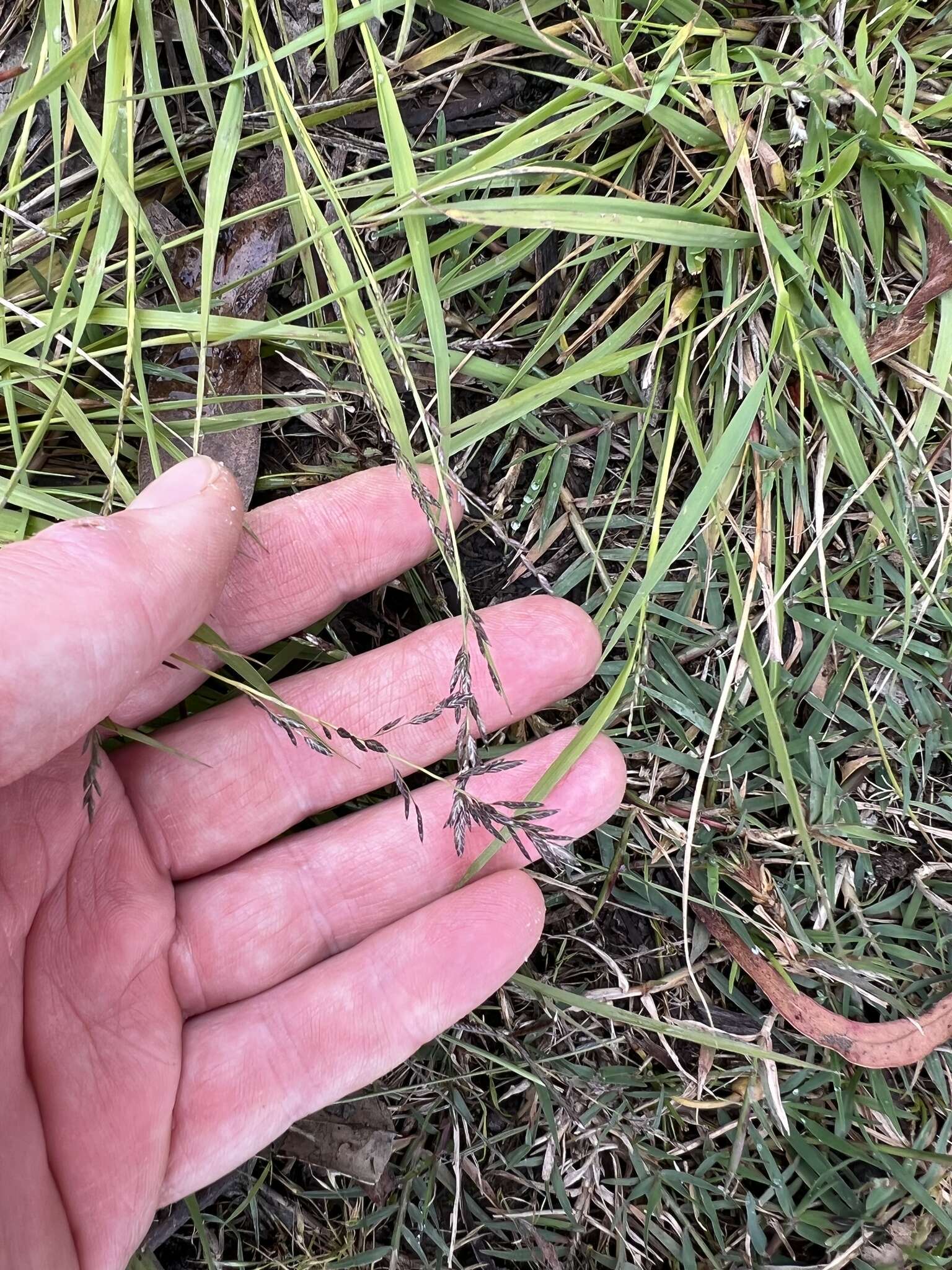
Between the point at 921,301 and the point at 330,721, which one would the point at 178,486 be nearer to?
the point at 330,721

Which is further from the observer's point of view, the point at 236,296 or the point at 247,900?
the point at 247,900

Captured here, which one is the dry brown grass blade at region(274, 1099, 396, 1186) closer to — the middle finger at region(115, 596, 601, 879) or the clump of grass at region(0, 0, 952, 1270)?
the clump of grass at region(0, 0, 952, 1270)

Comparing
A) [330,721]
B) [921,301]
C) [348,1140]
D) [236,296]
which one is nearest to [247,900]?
[330,721]

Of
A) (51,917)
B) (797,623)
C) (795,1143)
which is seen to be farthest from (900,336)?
(51,917)

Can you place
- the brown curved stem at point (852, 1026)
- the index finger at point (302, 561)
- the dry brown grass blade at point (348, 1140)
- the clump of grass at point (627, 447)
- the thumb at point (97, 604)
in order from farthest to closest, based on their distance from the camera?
the dry brown grass blade at point (348, 1140)
the brown curved stem at point (852, 1026)
the index finger at point (302, 561)
the clump of grass at point (627, 447)
the thumb at point (97, 604)

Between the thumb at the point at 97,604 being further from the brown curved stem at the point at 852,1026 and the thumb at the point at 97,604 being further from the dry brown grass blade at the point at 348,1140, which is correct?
the brown curved stem at the point at 852,1026

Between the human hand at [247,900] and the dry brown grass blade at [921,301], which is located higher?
the dry brown grass blade at [921,301]

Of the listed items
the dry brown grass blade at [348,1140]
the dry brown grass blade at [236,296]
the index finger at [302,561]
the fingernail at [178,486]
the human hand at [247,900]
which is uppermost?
the dry brown grass blade at [236,296]

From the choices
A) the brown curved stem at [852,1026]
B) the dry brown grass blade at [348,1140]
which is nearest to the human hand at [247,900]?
the dry brown grass blade at [348,1140]
